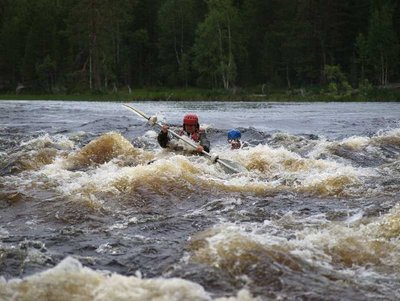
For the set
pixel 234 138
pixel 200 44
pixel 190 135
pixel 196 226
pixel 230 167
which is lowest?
pixel 196 226

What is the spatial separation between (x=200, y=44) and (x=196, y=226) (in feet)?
144

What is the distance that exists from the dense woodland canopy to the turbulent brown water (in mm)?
30924

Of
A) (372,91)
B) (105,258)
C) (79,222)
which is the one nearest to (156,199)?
(79,222)

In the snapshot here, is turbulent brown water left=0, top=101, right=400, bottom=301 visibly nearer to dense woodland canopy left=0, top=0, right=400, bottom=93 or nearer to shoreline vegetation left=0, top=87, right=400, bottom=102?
shoreline vegetation left=0, top=87, right=400, bottom=102

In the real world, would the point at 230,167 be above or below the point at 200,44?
below

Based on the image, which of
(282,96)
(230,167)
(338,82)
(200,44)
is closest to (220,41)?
(200,44)

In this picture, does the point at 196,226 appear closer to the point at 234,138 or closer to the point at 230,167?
the point at 230,167

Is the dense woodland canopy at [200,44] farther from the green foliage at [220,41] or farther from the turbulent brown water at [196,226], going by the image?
the turbulent brown water at [196,226]

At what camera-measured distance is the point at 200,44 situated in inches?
1916

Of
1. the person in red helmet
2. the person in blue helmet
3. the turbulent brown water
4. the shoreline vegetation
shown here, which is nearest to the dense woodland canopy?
the shoreline vegetation

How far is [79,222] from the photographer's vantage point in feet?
20.5

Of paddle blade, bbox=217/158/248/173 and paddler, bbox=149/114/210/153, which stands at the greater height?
paddler, bbox=149/114/210/153

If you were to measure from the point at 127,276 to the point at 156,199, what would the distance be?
9.47 ft

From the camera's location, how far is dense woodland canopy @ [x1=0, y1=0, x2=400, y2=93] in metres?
46.6
